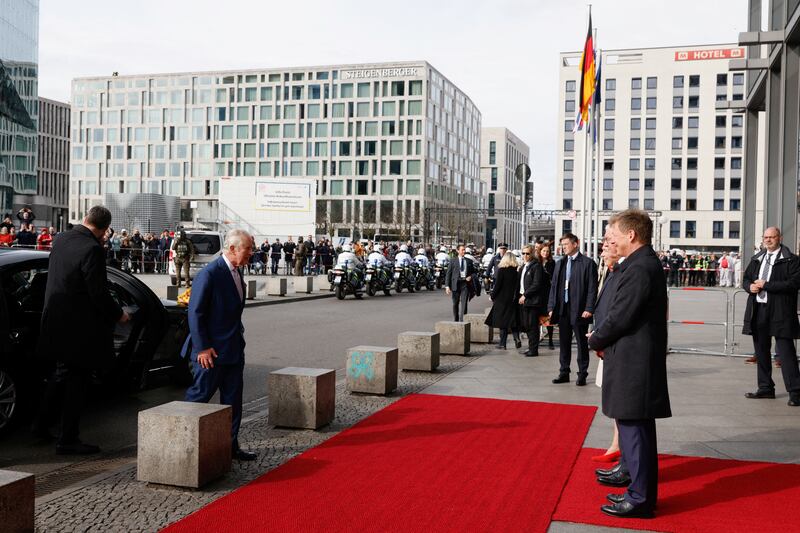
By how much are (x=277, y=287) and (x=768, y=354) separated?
55.5 ft

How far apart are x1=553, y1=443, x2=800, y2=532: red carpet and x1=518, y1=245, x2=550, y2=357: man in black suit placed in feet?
20.0

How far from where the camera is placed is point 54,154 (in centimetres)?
12900

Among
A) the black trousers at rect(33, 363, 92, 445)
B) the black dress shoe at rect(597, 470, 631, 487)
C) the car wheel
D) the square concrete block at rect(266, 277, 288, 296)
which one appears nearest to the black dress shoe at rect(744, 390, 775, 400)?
the black dress shoe at rect(597, 470, 631, 487)

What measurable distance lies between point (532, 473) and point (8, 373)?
4168mm

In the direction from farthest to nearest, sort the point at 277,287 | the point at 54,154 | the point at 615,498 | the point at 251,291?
the point at 54,154 < the point at 277,287 < the point at 251,291 < the point at 615,498

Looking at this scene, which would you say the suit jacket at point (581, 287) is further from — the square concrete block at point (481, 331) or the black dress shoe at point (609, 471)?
the black dress shoe at point (609, 471)

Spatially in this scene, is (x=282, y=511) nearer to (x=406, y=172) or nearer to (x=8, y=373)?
(x=8, y=373)

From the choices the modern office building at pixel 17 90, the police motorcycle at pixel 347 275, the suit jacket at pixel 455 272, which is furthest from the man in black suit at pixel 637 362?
the modern office building at pixel 17 90

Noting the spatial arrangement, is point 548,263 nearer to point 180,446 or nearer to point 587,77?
point 587,77

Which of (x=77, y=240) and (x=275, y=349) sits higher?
(x=77, y=240)

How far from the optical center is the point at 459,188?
369ft

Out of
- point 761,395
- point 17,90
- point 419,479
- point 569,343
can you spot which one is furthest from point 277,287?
point 17,90

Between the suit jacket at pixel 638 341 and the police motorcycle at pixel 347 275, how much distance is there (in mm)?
19690

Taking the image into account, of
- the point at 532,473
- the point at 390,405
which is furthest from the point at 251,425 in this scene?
the point at 532,473
